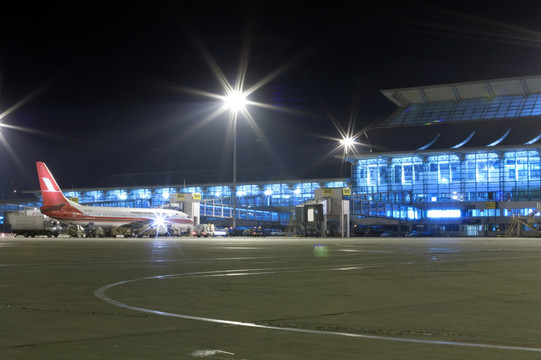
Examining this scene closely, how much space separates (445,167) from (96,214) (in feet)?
225

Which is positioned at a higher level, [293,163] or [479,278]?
[293,163]

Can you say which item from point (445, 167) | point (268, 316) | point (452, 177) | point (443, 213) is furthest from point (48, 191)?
point (268, 316)

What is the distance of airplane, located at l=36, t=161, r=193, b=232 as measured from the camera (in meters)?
82.6

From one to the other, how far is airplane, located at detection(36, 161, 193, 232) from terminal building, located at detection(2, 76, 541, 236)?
78.0ft

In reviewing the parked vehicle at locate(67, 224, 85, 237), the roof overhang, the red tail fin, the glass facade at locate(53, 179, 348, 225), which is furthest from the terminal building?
the red tail fin

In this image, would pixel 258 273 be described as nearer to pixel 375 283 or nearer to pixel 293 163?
pixel 375 283

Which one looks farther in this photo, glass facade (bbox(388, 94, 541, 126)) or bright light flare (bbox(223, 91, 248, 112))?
glass facade (bbox(388, 94, 541, 126))

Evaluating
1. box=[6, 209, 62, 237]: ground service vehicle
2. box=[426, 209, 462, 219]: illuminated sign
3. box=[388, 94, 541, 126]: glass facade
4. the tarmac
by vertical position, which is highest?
box=[388, 94, 541, 126]: glass facade

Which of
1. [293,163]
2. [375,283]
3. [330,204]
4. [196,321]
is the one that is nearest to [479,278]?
[375,283]

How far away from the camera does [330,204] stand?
92.8 meters

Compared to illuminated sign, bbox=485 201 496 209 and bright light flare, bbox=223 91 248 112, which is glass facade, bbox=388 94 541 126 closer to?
illuminated sign, bbox=485 201 496 209

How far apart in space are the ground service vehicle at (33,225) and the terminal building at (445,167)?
34.3 m

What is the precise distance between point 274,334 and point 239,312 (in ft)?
6.93

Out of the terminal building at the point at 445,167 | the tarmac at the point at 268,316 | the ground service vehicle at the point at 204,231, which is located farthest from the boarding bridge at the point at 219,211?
the tarmac at the point at 268,316
